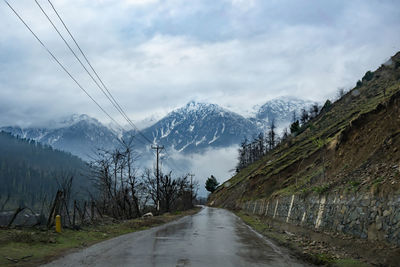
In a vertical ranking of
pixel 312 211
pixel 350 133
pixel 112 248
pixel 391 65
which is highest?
pixel 391 65

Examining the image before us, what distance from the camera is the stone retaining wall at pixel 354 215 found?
32.2 feet

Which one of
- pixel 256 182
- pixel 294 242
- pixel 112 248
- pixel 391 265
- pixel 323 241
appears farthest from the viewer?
pixel 256 182

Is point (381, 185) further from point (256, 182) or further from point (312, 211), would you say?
point (256, 182)

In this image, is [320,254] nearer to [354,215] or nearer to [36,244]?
[354,215]

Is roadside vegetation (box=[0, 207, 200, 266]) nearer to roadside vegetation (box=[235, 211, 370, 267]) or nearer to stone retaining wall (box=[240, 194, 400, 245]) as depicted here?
roadside vegetation (box=[235, 211, 370, 267])

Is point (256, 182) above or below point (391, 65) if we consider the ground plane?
below

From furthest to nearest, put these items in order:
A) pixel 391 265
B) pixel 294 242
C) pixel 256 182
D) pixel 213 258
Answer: pixel 256 182
pixel 294 242
pixel 213 258
pixel 391 265

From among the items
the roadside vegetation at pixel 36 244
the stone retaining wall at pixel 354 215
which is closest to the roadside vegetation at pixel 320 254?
the stone retaining wall at pixel 354 215

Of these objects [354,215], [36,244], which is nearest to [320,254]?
[354,215]

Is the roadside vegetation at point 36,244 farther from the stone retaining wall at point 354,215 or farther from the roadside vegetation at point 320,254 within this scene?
the stone retaining wall at point 354,215

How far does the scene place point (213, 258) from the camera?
10.5m

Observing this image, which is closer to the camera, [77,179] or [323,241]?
[323,241]

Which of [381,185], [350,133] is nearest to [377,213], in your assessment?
[381,185]

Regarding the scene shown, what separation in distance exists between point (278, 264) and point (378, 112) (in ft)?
61.1
